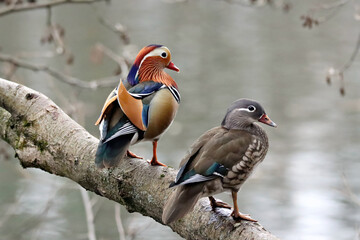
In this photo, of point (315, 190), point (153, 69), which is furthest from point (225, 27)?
point (153, 69)

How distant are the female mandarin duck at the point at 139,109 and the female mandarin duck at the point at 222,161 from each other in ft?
0.88

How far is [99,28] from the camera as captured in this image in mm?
13070

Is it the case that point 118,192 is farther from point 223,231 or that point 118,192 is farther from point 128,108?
point 223,231

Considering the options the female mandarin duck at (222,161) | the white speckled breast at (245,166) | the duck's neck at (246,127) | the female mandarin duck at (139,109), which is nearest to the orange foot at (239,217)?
the female mandarin duck at (222,161)

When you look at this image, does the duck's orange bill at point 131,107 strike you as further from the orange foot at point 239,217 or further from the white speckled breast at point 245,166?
the orange foot at point 239,217

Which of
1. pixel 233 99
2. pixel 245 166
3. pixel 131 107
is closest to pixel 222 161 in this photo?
pixel 245 166

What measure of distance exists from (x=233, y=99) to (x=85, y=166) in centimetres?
676

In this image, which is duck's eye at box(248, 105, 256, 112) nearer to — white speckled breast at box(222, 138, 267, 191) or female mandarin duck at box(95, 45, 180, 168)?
white speckled breast at box(222, 138, 267, 191)

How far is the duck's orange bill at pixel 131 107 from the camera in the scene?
223 centimetres

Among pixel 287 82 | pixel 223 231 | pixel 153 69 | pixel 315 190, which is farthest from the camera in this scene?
pixel 287 82

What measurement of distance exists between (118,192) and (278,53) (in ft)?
32.3

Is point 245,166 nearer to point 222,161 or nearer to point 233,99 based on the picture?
point 222,161

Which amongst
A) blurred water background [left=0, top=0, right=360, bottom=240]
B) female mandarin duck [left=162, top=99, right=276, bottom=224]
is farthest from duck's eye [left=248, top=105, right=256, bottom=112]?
blurred water background [left=0, top=0, right=360, bottom=240]

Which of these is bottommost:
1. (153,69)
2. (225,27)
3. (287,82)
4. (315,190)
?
(225,27)
